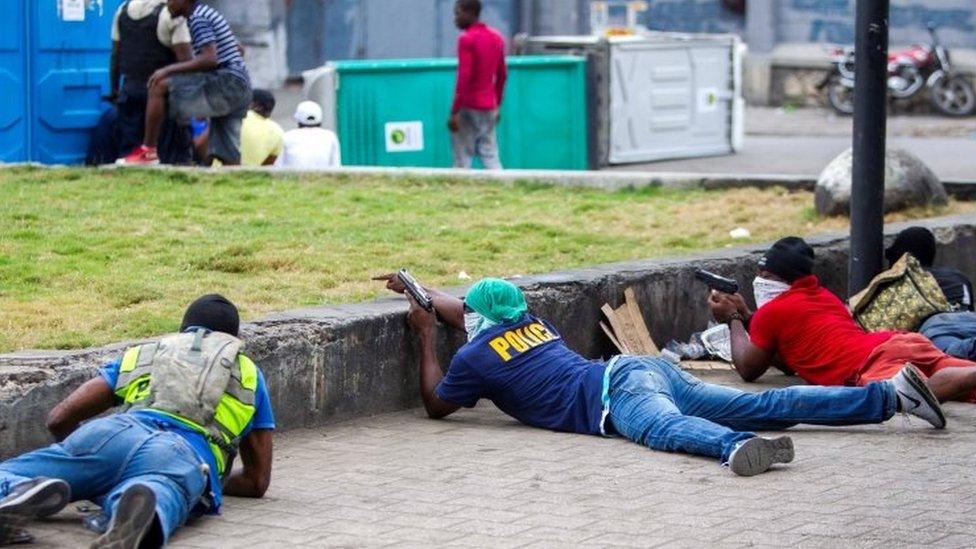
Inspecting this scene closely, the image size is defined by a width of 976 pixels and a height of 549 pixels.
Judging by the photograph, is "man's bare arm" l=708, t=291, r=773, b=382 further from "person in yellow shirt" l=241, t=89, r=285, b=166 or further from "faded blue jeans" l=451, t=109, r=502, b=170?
"faded blue jeans" l=451, t=109, r=502, b=170

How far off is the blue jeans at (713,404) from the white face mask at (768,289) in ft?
3.75

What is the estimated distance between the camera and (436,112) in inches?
643

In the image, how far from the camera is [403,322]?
7816 millimetres

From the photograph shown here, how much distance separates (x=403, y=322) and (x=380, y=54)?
721 inches

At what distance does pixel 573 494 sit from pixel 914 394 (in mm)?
1854

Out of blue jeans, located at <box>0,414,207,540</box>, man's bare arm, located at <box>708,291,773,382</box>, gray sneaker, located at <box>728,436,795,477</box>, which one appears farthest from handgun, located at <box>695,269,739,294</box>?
blue jeans, located at <box>0,414,207,540</box>

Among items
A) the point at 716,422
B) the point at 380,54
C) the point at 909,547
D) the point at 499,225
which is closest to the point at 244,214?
the point at 499,225

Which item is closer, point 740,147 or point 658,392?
point 658,392

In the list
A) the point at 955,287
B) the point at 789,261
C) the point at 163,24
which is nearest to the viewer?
the point at 789,261

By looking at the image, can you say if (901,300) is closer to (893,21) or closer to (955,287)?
(955,287)

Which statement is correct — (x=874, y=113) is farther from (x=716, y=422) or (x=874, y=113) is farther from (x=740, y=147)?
(x=740, y=147)

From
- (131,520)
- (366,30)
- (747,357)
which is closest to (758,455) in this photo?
(747,357)

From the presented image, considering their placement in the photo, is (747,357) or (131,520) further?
(747,357)


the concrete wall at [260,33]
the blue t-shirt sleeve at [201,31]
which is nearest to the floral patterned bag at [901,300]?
the blue t-shirt sleeve at [201,31]
